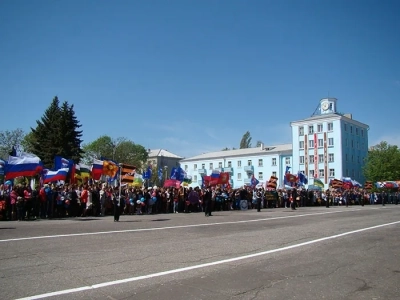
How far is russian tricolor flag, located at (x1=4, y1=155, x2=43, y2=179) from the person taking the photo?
1959 centimetres

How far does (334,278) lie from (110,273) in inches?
173

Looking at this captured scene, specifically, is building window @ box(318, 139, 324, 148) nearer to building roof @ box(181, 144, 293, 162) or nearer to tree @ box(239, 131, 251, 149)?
building roof @ box(181, 144, 293, 162)

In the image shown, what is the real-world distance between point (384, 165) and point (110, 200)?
6618cm

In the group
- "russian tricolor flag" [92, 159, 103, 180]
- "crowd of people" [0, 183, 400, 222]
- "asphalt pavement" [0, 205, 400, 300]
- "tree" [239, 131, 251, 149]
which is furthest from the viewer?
"tree" [239, 131, 251, 149]

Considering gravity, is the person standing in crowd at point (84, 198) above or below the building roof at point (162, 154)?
below

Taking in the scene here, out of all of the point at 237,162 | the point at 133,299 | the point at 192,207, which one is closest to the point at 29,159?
the point at 192,207

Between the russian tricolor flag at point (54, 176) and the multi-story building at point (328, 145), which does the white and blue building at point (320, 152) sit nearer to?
the multi-story building at point (328, 145)

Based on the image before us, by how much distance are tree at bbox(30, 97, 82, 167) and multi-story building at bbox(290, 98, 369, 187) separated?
48136mm

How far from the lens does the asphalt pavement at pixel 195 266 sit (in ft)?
19.4

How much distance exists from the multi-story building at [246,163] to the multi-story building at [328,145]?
201 inches

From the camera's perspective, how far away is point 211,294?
19.0 ft

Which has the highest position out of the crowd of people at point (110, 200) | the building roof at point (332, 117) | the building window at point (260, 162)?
the building roof at point (332, 117)

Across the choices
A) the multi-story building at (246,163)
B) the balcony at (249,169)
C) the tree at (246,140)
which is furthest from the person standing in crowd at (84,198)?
the tree at (246,140)

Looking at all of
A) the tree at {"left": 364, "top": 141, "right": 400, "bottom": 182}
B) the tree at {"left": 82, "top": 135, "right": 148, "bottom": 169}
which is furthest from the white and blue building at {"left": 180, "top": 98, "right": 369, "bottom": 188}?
the tree at {"left": 82, "top": 135, "right": 148, "bottom": 169}
